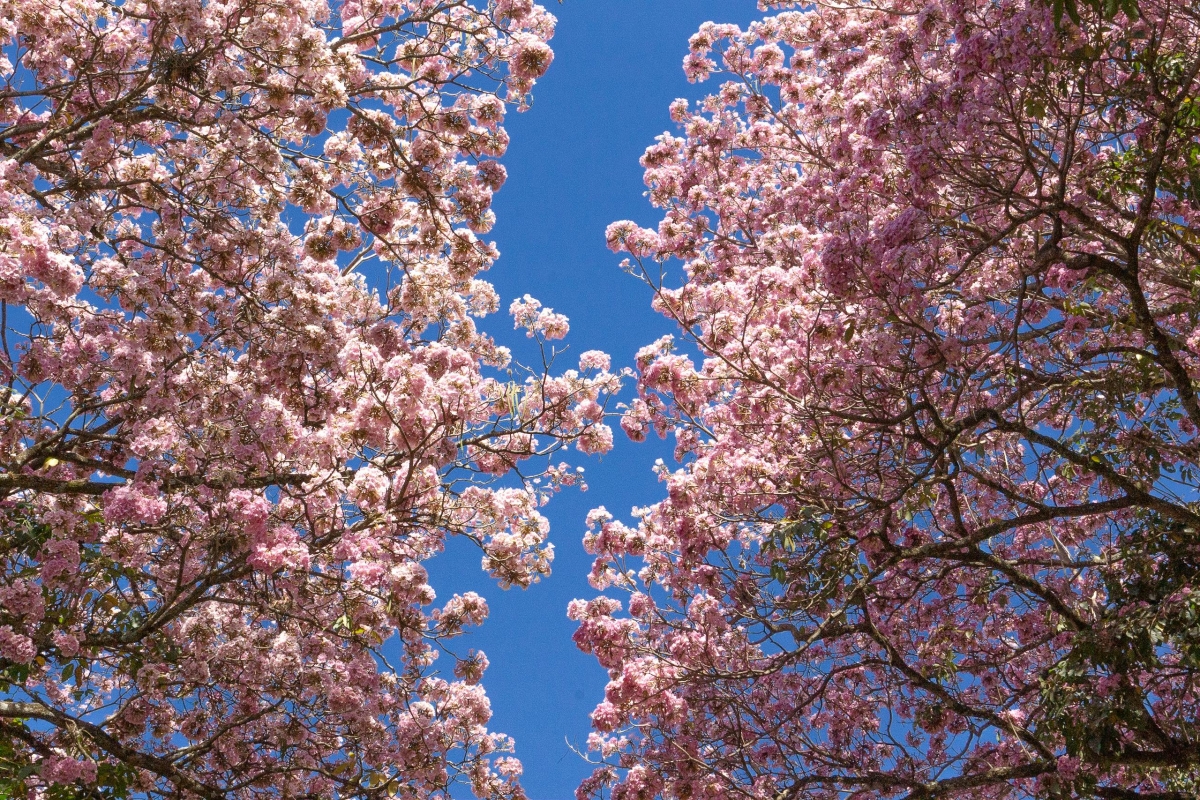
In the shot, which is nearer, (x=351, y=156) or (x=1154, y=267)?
(x=1154, y=267)

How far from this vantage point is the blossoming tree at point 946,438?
245 inches

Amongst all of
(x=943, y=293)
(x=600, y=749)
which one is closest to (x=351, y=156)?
(x=943, y=293)

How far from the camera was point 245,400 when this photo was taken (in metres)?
6.62

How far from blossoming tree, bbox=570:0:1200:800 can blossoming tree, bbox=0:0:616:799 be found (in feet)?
5.80

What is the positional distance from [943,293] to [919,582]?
2292 millimetres

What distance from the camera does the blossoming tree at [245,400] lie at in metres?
6.18

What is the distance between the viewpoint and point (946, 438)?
6348 millimetres

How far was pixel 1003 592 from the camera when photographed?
29.0ft

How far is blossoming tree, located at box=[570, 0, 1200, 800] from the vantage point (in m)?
6.22

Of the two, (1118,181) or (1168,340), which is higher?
(1118,181)

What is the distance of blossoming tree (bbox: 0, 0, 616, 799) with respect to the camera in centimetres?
618

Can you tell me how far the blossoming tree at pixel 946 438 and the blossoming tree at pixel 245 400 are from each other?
1768 millimetres

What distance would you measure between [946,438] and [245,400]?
15.0 ft

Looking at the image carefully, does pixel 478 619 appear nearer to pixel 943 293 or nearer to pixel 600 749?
pixel 600 749
